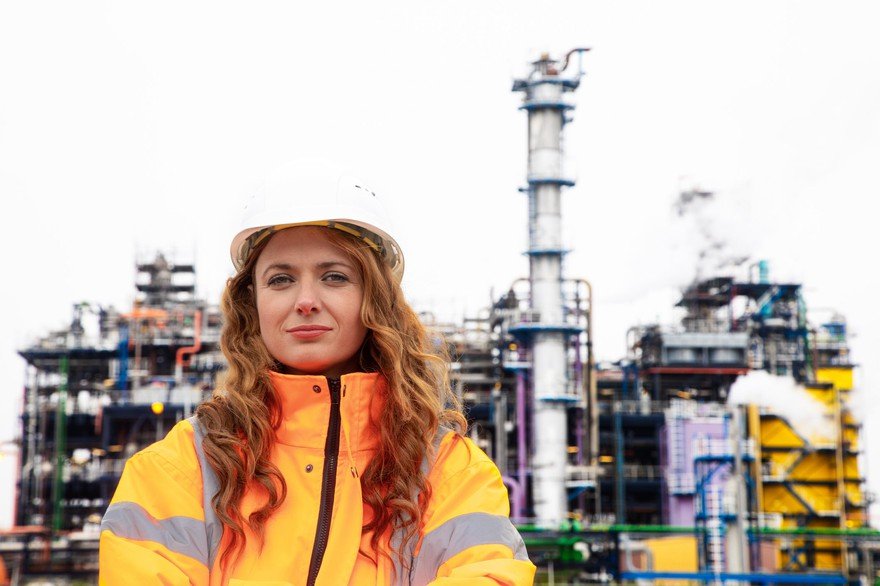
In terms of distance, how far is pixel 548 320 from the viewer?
78.2ft

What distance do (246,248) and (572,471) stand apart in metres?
23.6

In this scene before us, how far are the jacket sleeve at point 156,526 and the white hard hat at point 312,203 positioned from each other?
0.41m

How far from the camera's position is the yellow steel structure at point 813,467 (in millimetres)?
28172

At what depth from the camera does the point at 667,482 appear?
27.1 metres

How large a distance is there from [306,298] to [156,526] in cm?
45

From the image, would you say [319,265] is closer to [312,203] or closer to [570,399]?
[312,203]

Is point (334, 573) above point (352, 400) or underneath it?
underneath

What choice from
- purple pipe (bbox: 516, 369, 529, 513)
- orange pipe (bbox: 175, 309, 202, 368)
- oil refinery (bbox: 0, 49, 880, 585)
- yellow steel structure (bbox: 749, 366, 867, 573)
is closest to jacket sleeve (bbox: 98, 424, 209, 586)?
oil refinery (bbox: 0, 49, 880, 585)

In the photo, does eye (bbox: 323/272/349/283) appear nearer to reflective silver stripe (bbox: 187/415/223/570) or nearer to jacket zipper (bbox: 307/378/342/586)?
jacket zipper (bbox: 307/378/342/586)

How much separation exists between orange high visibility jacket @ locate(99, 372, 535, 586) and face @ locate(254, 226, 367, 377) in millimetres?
85

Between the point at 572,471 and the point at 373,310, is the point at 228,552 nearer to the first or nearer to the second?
the point at 373,310

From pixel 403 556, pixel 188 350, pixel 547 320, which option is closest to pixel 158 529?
pixel 403 556

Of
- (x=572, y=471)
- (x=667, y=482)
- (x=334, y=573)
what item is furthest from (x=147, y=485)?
(x=667, y=482)

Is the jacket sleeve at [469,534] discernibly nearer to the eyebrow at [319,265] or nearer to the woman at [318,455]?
the woman at [318,455]
